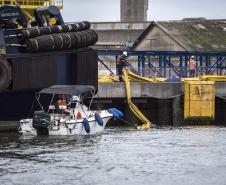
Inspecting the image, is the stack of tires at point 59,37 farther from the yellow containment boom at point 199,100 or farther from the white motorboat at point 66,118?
the yellow containment boom at point 199,100

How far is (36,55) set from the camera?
123 ft

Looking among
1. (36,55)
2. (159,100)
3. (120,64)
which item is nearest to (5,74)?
(36,55)

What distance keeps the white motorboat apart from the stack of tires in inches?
67.9

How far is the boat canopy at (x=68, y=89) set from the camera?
36.7 meters

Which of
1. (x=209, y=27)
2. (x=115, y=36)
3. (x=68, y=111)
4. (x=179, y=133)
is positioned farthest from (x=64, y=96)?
(x=115, y=36)

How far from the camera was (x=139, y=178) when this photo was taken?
26734 mm

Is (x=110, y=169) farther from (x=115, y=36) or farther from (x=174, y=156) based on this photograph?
(x=115, y=36)

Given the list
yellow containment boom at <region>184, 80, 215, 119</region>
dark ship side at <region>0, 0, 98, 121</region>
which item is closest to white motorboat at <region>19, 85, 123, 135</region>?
dark ship side at <region>0, 0, 98, 121</region>

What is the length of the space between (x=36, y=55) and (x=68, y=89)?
1.88 metres

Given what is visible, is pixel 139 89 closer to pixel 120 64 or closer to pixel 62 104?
pixel 120 64

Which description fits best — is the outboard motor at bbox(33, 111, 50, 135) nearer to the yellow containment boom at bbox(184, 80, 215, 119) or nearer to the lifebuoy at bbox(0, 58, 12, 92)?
the lifebuoy at bbox(0, 58, 12, 92)

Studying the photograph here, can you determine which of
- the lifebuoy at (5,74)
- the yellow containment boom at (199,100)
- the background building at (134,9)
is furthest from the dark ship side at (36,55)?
the background building at (134,9)

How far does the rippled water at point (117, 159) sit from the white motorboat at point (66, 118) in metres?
0.59

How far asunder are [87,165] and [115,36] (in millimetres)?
53272
